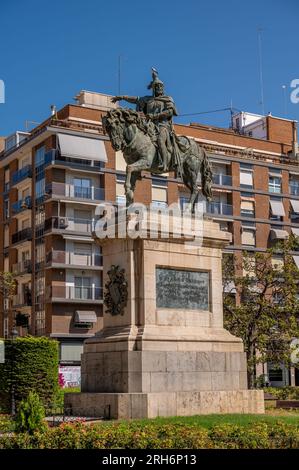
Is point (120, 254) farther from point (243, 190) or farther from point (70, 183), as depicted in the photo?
point (243, 190)

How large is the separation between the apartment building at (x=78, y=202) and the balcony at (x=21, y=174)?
0.09 metres

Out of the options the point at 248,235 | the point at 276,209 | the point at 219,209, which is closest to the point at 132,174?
the point at 219,209

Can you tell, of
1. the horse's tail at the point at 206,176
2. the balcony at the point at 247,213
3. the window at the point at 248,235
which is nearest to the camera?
the horse's tail at the point at 206,176

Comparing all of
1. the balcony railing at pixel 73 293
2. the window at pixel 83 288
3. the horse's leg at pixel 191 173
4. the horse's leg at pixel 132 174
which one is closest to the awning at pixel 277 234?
the balcony railing at pixel 73 293

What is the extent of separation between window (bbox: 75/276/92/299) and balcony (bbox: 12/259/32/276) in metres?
4.81

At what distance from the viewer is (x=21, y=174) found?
229 ft

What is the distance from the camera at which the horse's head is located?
71.6ft

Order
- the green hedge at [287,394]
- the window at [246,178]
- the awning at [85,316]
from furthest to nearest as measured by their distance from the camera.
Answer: the window at [246,178]
the awning at [85,316]
the green hedge at [287,394]

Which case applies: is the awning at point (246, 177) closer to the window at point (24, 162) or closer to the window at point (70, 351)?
the window at point (24, 162)

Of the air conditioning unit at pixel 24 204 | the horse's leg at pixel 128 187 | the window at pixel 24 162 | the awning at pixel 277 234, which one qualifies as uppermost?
the window at pixel 24 162

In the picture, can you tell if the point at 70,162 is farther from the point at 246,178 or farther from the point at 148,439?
the point at 148,439

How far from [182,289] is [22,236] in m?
49.1

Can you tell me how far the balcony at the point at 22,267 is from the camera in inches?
2621

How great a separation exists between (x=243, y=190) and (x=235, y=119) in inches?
439
